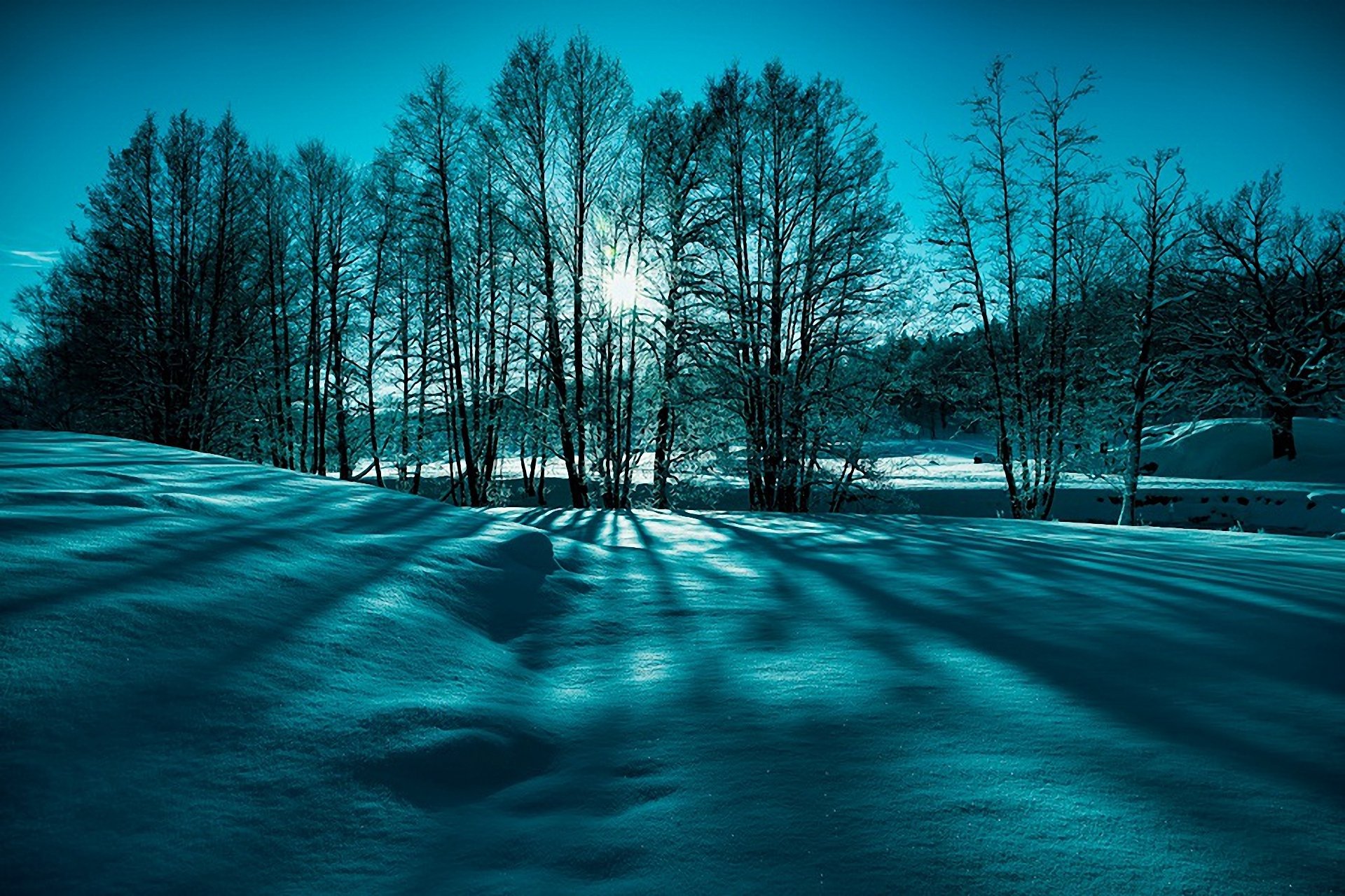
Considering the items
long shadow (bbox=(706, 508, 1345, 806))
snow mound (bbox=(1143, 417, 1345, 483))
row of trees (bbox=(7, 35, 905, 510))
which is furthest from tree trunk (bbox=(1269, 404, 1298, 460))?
long shadow (bbox=(706, 508, 1345, 806))

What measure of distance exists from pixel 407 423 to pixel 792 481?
1136 centimetres

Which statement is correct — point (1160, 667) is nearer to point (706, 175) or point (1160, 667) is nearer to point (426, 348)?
point (706, 175)

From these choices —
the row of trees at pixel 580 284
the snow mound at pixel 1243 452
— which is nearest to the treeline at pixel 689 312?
the row of trees at pixel 580 284

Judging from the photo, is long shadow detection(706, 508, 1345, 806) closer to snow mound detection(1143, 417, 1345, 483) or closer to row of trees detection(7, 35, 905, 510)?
row of trees detection(7, 35, 905, 510)

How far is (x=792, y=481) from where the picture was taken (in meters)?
11.5

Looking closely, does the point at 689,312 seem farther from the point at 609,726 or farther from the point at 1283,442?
the point at 1283,442

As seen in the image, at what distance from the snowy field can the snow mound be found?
A: 22776 mm

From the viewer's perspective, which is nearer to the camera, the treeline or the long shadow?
the long shadow

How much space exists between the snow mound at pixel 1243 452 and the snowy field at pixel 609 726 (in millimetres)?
22776

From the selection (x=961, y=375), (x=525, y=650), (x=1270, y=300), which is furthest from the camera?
(x=1270, y=300)

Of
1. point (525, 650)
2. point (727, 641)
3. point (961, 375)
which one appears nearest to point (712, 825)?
point (727, 641)

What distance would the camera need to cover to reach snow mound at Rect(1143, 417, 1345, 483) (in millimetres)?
19109

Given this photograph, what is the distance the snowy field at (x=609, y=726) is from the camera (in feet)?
3.59

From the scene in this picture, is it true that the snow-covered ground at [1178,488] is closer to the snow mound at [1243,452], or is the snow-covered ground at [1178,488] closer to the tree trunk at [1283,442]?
the snow mound at [1243,452]
